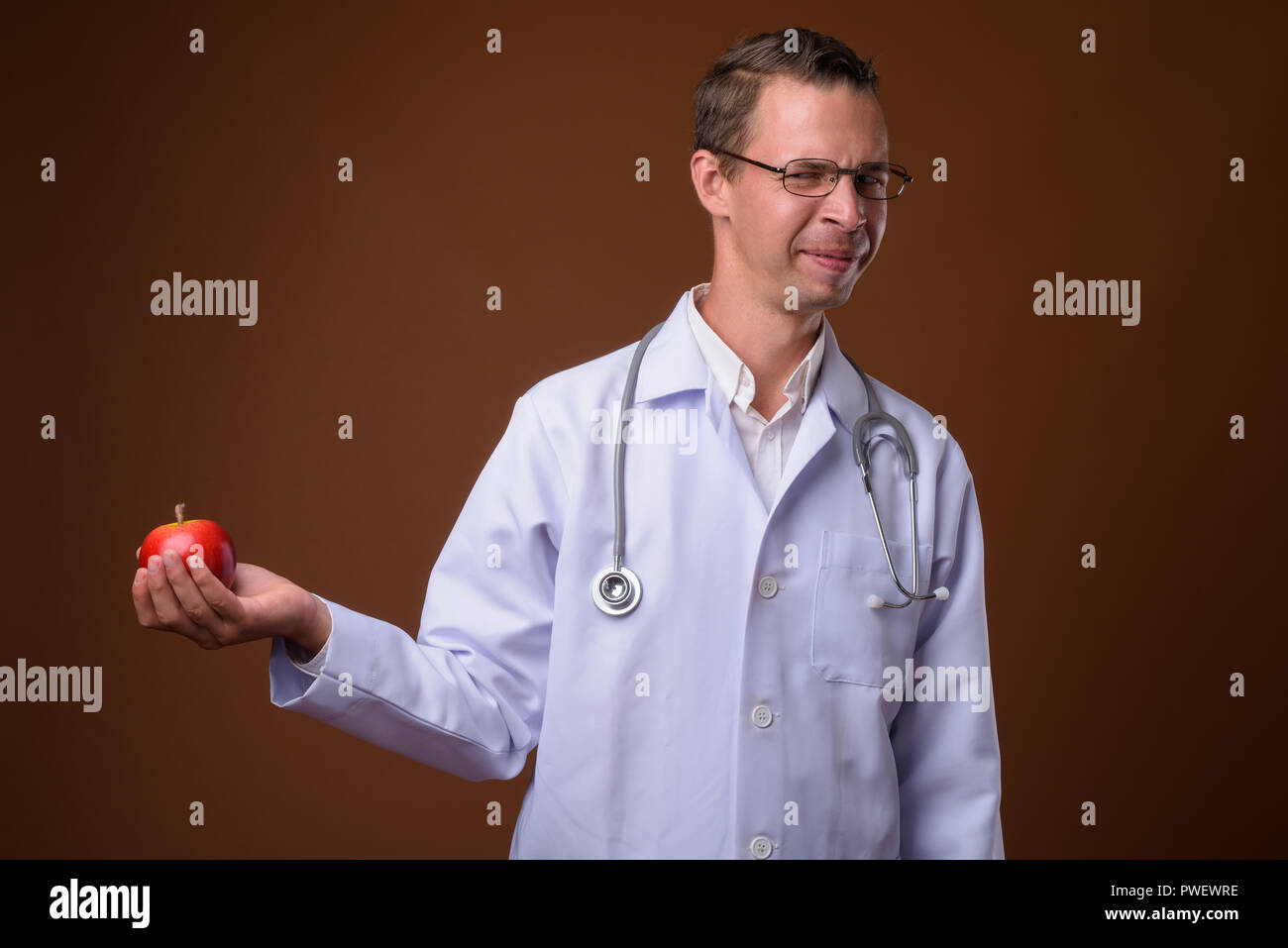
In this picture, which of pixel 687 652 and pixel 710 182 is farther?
pixel 710 182

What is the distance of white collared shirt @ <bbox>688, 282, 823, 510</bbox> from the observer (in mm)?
1965

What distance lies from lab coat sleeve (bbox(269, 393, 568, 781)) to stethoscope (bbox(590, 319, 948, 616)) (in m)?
0.10

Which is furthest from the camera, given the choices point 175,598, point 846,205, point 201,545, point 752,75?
point 752,75

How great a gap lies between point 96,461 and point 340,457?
1.98ft

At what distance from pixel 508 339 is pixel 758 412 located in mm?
1428

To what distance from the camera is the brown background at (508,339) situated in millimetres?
3168

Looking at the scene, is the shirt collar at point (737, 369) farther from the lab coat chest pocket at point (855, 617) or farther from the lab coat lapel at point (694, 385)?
the lab coat chest pocket at point (855, 617)

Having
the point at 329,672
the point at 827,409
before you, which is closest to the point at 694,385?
the point at 827,409

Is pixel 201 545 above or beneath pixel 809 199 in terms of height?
beneath

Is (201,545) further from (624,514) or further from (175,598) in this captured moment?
(624,514)

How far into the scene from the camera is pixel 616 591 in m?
1.82

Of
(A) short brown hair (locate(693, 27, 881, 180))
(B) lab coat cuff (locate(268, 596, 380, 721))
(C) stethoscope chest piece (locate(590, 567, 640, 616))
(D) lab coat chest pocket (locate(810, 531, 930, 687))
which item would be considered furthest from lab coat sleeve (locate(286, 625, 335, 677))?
(A) short brown hair (locate(693, 27, 881, 180))

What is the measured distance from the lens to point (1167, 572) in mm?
3391

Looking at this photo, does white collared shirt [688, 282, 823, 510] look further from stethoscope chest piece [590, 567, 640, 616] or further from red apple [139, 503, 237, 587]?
red apple [139, 503, 237, 587]
